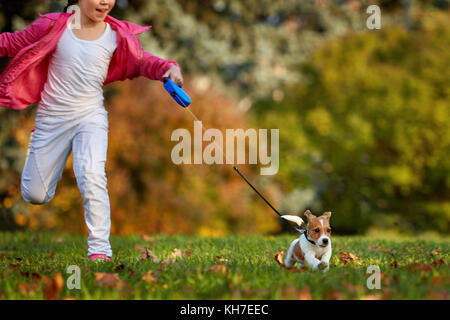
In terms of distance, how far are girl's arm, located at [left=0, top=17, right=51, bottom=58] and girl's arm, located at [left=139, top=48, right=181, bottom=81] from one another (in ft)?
2.40

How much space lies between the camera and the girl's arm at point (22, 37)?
3982 millimetres

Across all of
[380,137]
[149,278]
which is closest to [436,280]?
[149,278]

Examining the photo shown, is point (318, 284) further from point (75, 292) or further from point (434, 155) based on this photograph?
point (434, 155)

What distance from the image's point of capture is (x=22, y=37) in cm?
401

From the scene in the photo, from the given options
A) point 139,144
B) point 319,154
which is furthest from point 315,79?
point 139,144

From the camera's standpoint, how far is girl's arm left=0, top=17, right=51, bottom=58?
13.1 feet

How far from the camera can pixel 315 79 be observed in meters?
14.2

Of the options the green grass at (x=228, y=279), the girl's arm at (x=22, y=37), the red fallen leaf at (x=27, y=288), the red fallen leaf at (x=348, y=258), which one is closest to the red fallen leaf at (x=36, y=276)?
the green grass at (x=228, y=279)

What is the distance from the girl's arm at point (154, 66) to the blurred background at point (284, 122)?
562 cm

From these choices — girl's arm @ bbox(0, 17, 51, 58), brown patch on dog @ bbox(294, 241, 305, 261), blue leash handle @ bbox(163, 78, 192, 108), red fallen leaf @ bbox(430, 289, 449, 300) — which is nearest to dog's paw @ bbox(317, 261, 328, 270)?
brown patch on dog @ bbox(294, 241, 305, 261)

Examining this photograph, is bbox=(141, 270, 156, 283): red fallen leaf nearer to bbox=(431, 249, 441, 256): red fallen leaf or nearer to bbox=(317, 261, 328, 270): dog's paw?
bbox=(317, 261, 328, 270): dog's paw

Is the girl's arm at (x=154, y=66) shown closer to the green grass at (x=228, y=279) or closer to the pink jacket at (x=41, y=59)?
the pink jacket at (x=41, y=59)

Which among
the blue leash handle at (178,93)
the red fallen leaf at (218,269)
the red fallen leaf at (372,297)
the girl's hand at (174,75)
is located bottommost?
the red fallen leaf at (372,297)

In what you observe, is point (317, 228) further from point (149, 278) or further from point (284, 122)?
point (284, 122)
